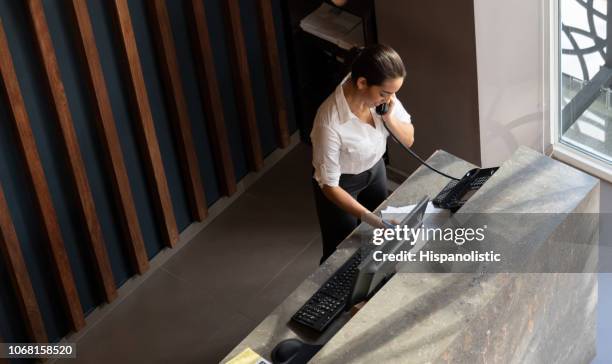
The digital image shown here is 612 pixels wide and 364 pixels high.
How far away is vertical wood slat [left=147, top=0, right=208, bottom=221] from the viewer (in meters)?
5.12

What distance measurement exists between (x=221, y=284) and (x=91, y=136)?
109 cm

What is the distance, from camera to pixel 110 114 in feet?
16.5

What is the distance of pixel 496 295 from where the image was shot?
3748 mm

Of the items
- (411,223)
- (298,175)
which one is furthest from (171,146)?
(411,223)

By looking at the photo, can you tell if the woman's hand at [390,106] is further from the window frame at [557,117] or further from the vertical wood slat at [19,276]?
the vertical wood slat at [19,276]

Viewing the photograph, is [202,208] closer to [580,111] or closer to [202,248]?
[202,248]

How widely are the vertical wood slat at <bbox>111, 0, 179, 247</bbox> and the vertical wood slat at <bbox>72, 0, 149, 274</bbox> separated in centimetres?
15

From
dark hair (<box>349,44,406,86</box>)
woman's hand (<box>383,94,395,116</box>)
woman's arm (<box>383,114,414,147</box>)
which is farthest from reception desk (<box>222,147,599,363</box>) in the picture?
dark hair (<box>349,44,406,86</box>)

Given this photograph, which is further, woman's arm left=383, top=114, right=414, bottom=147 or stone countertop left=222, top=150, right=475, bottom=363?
woman's arm left=383, top=114, right=414, bottom=147

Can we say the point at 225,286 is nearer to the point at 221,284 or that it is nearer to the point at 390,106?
the point at 221,284

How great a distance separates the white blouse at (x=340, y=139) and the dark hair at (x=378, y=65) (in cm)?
19

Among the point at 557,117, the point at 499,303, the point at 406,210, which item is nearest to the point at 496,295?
the point at 499,303

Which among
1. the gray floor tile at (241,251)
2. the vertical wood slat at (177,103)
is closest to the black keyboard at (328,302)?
the gray floor tile at (241,251)

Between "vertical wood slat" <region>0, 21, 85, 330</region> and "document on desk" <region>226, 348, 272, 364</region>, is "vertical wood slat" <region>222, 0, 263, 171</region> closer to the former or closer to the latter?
"vertical wood slat" <region>0, 21, 85, 330</region>
